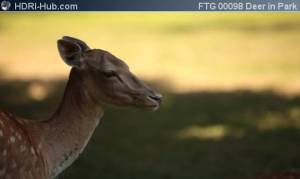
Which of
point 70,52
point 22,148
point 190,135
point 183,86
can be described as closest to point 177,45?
point 183,86

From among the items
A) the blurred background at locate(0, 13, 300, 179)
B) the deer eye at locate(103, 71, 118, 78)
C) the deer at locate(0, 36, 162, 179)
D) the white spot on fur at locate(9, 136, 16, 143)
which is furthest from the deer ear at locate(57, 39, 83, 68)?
the white spot on fur at locate(9, 136, 16, 143)

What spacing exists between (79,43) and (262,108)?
0.89m

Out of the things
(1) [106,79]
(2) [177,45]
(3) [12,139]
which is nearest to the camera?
(3) [12,139]

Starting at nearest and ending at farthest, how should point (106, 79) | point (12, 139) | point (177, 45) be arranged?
point (12, 139), point (106, 79), point (177, 45)

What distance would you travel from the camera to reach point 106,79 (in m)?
2.50

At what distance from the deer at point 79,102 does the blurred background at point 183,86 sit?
0.24m

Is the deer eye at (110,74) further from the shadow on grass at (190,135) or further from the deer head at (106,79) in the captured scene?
the shadow on grass at (190,135)

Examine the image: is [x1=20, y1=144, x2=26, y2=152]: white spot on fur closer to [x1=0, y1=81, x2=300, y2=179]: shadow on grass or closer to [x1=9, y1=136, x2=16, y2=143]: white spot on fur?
[x1=9, y1=136, x2=16, y2=143]: white spot on fur

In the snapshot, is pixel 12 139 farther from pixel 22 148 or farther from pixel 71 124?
pixel 71 124

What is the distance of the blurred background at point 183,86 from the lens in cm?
281

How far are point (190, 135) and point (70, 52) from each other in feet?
2.19

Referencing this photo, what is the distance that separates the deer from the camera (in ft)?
8.18

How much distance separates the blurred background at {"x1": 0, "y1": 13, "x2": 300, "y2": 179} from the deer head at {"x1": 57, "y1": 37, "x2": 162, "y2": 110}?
253 millimetres

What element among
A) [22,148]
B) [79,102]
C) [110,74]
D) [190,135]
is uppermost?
[110,74]
